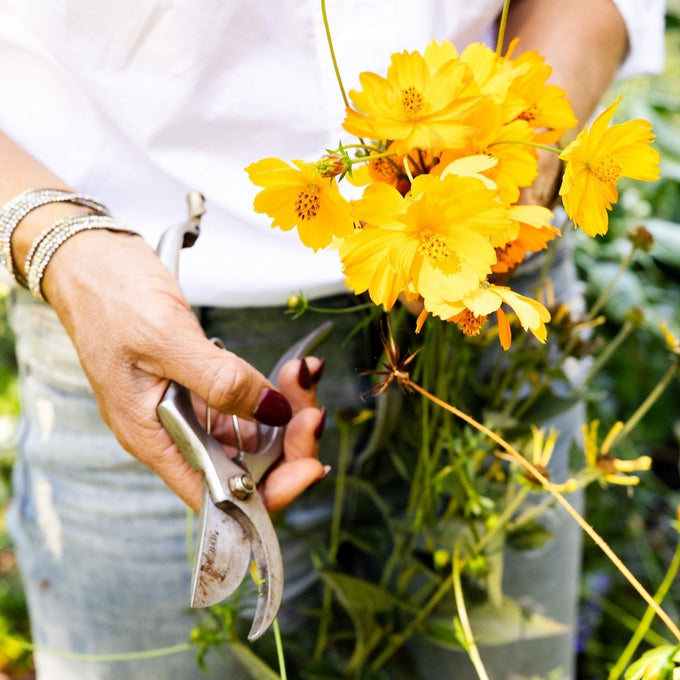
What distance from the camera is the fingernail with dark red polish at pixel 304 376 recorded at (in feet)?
1.78

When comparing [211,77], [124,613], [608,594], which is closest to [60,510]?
[124,613]

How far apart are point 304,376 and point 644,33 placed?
1.66 feet

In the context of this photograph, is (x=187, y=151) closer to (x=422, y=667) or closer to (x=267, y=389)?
(x=267, y=389)

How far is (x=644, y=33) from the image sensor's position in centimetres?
77

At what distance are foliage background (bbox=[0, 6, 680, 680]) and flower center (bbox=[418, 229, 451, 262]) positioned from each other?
878mm

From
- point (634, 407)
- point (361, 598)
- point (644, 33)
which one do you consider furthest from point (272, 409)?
point (634, 407)

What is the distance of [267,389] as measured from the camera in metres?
0.48

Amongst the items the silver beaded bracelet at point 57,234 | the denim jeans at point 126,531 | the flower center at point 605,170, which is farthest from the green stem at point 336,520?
the flower center at point 605,170

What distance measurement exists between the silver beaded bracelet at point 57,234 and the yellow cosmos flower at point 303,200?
7.4 inches

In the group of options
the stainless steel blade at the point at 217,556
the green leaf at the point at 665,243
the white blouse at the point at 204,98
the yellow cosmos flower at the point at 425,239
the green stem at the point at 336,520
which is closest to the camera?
the yellow cosmos flower at the point at 425,239

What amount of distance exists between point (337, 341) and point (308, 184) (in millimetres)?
355

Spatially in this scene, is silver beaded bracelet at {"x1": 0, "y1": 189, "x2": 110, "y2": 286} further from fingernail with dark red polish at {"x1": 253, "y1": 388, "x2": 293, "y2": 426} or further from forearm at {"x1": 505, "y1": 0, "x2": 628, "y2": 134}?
forearm at {"x1": 505, "y1": 0, "x2": 628, "y2": 134}

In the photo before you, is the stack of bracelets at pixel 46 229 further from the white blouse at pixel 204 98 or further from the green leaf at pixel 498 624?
the green leaf at pixel 498 624

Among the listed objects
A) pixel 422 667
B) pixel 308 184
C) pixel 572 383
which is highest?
pixel 308 184
